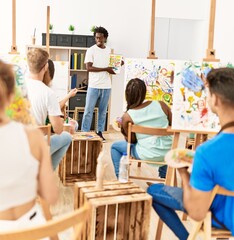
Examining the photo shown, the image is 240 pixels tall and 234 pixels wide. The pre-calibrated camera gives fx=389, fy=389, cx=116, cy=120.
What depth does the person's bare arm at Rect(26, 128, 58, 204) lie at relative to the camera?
1.32m

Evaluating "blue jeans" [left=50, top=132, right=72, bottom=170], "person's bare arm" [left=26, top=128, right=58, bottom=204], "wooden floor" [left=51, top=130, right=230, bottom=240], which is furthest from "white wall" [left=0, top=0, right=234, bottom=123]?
"person's bare arm" [left=26, top=128, right=58, bottom=204]

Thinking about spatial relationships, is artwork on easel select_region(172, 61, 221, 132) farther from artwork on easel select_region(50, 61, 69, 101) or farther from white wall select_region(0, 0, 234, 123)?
white wall select_region(0, 0, 234, 123)

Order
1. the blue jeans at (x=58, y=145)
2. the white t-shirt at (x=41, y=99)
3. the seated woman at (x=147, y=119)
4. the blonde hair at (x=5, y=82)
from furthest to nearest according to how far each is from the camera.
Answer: the seated woman at (x=147, y=119) → the blue jeans at (x=58, y=145) → the white t-shirt at (x=41, y=99) → the blonde hair at (x=5, y=82)

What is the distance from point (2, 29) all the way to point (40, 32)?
590 millimetres

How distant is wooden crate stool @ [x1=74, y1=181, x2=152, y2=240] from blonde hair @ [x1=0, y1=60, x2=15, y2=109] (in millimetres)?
1000

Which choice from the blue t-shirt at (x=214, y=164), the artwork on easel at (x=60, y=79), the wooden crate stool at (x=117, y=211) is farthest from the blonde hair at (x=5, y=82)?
the artwork on easel at (x=60, y=79)

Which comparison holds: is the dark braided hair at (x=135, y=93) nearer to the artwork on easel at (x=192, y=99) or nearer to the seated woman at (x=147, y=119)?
the seated woman at (x=147, y=119)

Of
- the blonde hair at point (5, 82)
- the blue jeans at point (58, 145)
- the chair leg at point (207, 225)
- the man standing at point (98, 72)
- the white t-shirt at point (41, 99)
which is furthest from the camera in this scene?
the man standing at point (98, 72)

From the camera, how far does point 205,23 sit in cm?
668

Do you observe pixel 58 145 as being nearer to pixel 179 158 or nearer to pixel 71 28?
pixel 179 158

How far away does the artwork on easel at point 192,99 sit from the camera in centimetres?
271

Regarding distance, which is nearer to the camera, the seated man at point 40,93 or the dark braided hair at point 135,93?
the seated man at point 40,93

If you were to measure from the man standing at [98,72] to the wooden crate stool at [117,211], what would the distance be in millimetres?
3210

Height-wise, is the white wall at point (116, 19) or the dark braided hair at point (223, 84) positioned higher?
the white wall at point (116, 19)
